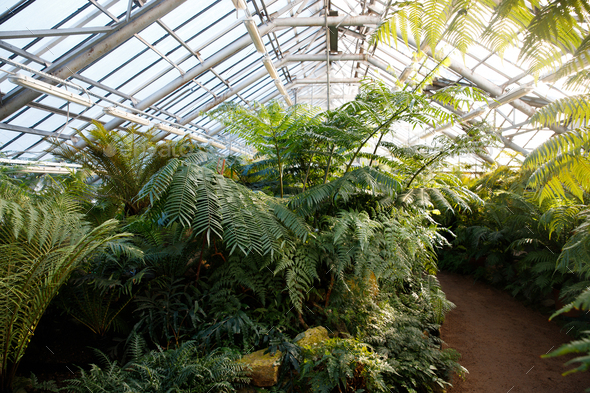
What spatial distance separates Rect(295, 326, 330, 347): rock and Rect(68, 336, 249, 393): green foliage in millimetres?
412

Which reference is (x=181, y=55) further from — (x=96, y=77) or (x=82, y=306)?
(x=82, y=306)

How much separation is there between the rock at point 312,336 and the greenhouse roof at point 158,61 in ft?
9.17

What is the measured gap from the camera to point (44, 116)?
309 inches

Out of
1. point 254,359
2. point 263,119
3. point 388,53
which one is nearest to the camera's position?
point 254,359

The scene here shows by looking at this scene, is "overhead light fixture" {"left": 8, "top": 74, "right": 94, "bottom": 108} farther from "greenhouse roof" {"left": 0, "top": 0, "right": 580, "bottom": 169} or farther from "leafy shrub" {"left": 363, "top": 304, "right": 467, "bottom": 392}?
"leafy shrub" {"left": 363, "top": 304, "right": 467, "bottom": 392}

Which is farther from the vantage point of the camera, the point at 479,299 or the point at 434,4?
the point at 479,299

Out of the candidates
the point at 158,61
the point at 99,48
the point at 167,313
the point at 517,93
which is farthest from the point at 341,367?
the point at 158,61

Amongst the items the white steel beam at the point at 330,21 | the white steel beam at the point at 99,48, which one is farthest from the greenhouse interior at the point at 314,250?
the white steel beam at the point at 330,21

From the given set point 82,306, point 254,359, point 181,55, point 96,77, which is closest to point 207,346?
point 254,359

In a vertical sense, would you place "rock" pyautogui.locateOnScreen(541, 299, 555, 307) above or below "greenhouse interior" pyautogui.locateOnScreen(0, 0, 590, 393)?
below

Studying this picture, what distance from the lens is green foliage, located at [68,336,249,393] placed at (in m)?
1.48

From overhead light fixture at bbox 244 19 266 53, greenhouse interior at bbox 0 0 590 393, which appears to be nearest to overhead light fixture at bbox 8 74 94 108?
greenhouse interior at bbox 0 0 590 393

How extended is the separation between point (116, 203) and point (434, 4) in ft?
8.70

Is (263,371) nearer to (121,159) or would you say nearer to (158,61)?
(121,159)
